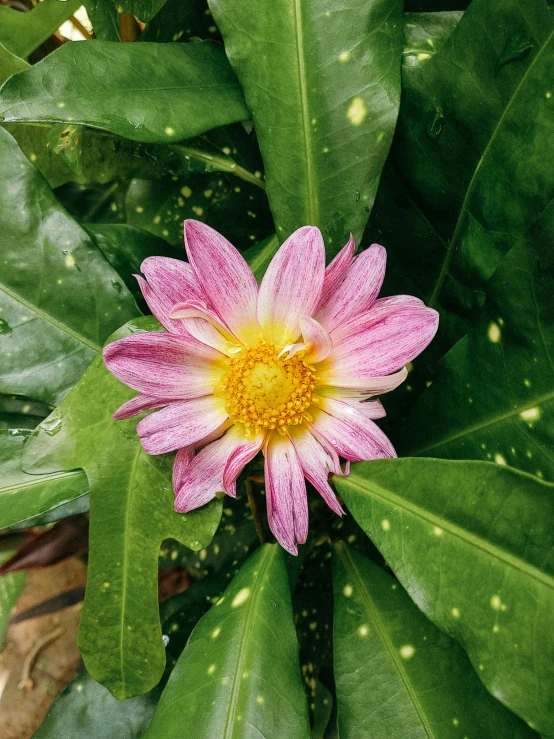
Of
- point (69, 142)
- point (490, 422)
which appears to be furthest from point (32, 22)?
point (490, 422)

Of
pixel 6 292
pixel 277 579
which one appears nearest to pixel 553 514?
pixel 277 579

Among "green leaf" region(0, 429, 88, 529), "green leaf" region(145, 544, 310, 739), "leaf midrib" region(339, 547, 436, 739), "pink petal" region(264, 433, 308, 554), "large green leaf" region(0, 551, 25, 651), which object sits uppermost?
"green leaf" region(0, 429, 88, 529)

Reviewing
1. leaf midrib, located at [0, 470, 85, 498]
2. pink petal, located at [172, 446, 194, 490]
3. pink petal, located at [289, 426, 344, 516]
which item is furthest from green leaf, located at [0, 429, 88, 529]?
pink petal, located at [289, 426, 344, 516]

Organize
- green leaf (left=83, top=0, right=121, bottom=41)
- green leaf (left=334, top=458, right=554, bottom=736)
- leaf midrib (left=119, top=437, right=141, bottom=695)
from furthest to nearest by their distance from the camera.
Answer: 1. green leaf (left=83, top=0, right=121, bottom=41)
2. leaf midrib (left=119, top=437, right=141, bottom=695)
3. green leaf (left=334, top=458, right=554, bottom=736)

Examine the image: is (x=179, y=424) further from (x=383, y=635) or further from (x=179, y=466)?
(x=383, y=635)

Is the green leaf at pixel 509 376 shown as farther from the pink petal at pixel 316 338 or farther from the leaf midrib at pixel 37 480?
the leaf midrib at pixel 37 480

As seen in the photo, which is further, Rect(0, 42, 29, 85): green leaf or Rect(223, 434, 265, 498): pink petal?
Rect(0, 42, 29, 85): green leaf

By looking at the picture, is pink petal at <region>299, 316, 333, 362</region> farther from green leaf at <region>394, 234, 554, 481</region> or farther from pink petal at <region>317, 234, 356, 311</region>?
green leaf at <region>394, 234, 554, 481</region>
